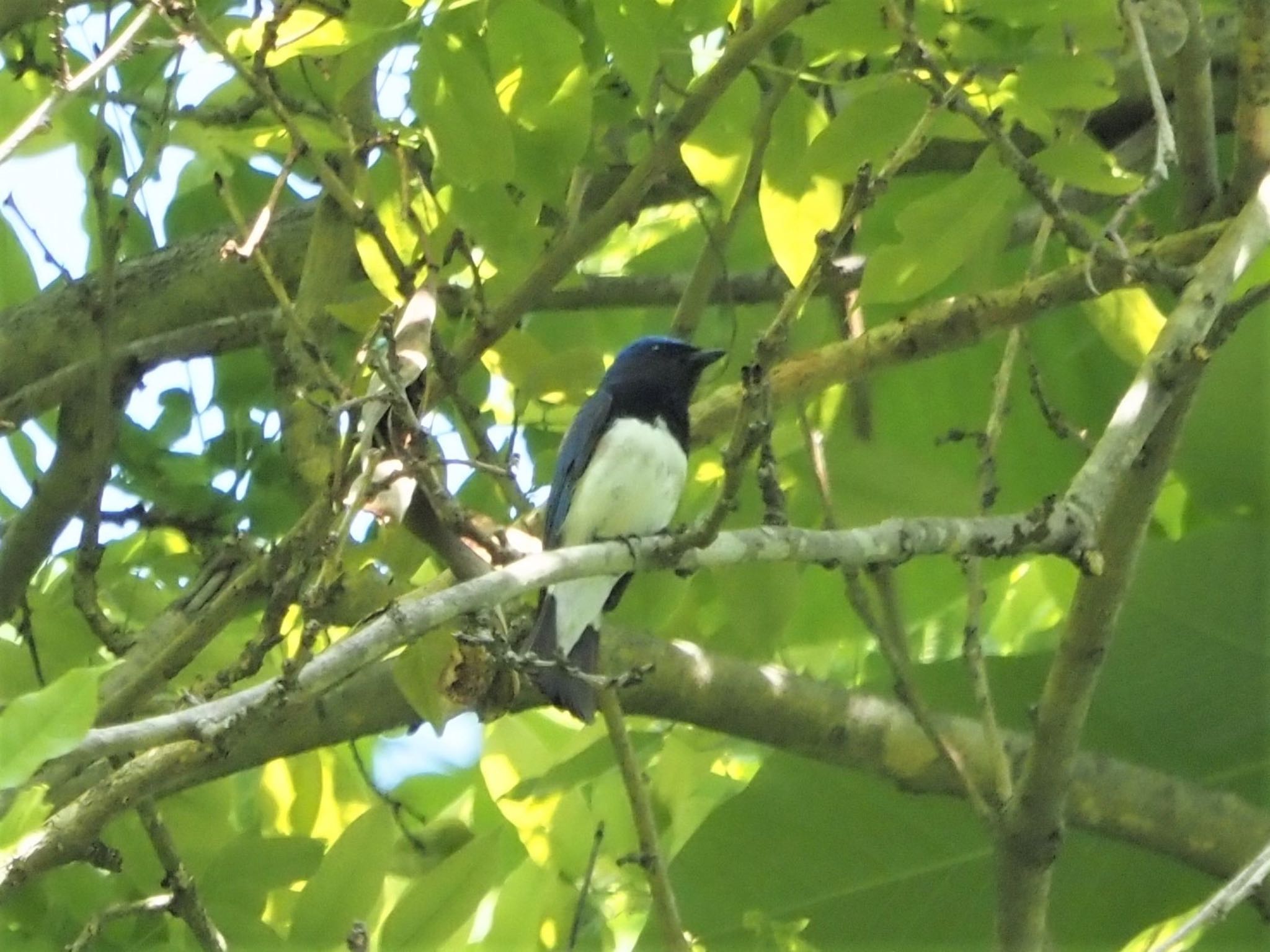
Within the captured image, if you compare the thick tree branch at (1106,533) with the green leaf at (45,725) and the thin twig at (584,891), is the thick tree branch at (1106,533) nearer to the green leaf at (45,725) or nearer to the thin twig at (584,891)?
the thin twig at (584,891)

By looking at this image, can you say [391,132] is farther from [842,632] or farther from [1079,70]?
[842,632]

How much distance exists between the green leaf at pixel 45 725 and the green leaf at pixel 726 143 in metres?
1.55

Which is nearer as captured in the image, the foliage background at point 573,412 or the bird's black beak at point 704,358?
the foliage background at point 573,412

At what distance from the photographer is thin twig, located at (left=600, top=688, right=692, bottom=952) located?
3029 millimetres

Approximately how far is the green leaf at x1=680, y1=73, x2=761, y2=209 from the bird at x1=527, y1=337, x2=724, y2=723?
952mm

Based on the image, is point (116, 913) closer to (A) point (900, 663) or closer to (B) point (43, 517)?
(B) point (43, 517)

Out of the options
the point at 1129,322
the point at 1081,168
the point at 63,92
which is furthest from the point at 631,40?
the point at 1129,322

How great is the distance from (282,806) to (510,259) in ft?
5.07

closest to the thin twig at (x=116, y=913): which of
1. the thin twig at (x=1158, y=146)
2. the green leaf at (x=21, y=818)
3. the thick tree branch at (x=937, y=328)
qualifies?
the green leaf at (x=21, y=818)

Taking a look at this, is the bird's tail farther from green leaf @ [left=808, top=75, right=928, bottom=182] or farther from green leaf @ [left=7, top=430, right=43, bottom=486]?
green leaf @ [left=7, top=430, right=43, bottom=486]

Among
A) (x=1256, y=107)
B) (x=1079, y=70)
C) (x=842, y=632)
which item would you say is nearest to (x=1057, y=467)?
→ (x=842, y=632)

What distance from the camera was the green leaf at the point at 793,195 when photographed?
2811 millimetres

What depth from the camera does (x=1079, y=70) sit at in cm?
265

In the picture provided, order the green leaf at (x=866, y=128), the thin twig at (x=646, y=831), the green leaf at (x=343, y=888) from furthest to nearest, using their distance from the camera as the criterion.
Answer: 1. the thin twig at (x=646, y=831)
2. the green leaf at (x=343, y=888)
3. the green leaf at (x=866, y=128)
